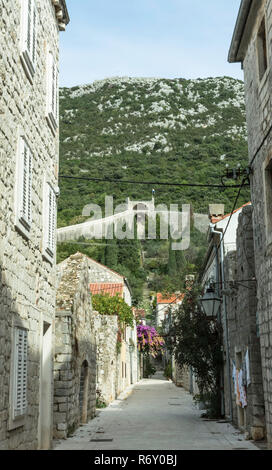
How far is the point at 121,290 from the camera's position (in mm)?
34188

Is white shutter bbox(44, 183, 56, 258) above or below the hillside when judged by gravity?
below

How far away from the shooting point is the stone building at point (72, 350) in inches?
500

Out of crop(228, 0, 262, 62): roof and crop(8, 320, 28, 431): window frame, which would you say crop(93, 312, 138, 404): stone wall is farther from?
crop(8, 320, 28, 431): window frame

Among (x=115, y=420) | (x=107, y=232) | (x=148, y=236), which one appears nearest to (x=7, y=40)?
(x=115, y=420)

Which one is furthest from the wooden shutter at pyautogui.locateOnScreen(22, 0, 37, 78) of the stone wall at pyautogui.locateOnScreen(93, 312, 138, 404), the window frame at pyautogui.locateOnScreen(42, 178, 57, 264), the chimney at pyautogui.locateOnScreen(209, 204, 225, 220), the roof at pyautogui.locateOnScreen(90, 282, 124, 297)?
the roof at pyautogui.locateOnScreen(90, 282, 124, 297)

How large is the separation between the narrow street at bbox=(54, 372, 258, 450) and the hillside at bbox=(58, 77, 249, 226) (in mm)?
42367

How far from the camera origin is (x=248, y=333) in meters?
12.2

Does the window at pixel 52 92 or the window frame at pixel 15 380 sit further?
the window at pixel 52 92

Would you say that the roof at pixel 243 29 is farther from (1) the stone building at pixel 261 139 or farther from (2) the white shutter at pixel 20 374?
(2) the white shutter at pixel 20 374

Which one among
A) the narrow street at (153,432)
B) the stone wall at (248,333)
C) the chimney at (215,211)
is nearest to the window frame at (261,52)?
the stone wall at (248,333)

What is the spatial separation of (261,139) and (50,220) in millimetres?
4338

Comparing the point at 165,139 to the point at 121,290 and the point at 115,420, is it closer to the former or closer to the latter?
the point at 121,290

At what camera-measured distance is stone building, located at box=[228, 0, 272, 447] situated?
945 centimetres

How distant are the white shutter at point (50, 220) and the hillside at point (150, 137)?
48.9 m
